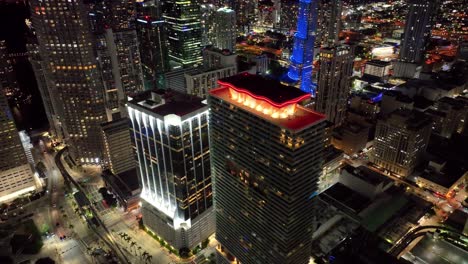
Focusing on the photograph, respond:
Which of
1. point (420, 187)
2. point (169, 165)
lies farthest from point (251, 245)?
point (420, 187)

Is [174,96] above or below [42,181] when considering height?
above

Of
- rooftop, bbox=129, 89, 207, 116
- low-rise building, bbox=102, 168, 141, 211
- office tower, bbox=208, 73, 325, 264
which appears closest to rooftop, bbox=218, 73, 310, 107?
office tower, bbox=208, 73, 325, 264

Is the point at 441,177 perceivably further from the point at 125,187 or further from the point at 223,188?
the point at 125,187

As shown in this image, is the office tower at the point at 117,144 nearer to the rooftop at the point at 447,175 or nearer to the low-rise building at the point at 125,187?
the low-rise building at the point at 125,187

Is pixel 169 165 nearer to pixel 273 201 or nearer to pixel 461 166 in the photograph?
pixel 273 201

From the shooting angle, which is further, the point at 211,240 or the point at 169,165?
the point at 211,240

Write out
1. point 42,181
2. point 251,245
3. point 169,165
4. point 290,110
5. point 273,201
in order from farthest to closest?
1. point 42,181
2. point 169,165
3. point 251,245
4. point 273,201
5. point 290,110
